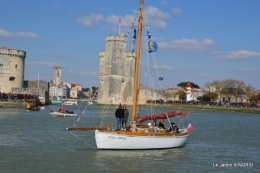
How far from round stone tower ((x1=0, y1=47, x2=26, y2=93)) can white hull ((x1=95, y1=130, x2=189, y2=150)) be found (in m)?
46.3

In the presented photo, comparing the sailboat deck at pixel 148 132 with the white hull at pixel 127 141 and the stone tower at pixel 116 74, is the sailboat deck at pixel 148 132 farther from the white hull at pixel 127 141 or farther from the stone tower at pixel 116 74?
the stone tower at pixel 116 74

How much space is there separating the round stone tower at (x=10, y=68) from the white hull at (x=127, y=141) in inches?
1821

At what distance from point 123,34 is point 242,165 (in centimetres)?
6366

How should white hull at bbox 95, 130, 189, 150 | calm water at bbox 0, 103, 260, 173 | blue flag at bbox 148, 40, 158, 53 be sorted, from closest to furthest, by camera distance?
1. calm water at bbox 0, 103, 260, 173
2. white hull at bbox 95, 130, 189, 150
3. blue flag at bbox 148, 40, 158, 53

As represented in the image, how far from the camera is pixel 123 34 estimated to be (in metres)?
78.1

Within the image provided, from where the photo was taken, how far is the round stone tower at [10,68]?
6003cm

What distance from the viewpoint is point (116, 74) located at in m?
79.2

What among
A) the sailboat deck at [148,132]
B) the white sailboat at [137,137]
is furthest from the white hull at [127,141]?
the sailboat deck at [148,132]

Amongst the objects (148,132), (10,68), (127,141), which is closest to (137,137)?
(127,141)

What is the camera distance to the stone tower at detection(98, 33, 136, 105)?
78.1 meters

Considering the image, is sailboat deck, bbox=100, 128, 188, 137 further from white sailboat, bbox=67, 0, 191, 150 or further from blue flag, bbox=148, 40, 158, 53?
blue flag, bbox=148, 40, 158, 53

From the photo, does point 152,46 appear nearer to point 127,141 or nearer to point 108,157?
point 127,141

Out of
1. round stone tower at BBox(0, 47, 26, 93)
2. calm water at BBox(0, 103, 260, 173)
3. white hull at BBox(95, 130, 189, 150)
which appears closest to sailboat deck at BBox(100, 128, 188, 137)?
white hull at BBox(95, 130, 189, 150)

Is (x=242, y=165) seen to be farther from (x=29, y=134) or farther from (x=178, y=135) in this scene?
(x=29, y=134)
